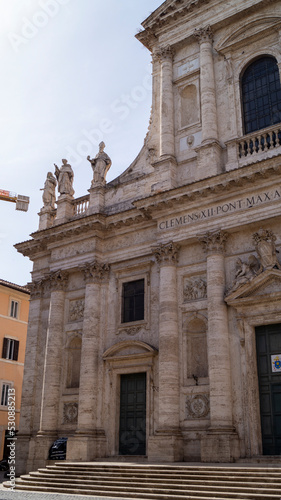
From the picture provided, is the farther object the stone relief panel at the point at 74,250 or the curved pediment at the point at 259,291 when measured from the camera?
the stone relief panel at the point at 74,250

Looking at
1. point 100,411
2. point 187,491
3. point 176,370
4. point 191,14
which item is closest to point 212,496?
point 187,491

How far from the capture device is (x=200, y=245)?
56.4 ft

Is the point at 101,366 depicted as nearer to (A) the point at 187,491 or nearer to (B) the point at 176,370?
(B) the point at 176,370

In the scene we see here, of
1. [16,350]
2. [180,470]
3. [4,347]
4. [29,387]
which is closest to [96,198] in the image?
[29,387]

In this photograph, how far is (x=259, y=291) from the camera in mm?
15297

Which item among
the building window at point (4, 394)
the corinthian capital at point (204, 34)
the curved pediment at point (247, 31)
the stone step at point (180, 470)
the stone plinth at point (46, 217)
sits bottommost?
the stone step at point (180, 470)

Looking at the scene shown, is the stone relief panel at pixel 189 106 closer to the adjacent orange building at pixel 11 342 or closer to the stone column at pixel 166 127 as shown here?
the stone column at pixel 166 127

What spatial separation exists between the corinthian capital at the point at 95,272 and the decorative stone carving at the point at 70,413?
→ 461cm

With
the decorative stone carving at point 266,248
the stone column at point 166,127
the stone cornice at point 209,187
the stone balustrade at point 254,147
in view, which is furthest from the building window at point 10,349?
the decorative stone carving at point 266,248

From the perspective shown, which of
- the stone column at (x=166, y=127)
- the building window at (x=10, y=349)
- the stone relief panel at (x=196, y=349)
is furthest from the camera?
the building window at (x=10, y=349)

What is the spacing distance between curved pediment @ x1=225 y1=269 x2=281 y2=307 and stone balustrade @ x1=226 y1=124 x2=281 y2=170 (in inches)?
159

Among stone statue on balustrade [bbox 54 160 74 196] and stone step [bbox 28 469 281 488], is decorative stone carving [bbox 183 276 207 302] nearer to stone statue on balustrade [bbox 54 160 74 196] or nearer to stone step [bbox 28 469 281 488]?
stone step [bbox 28 469 281 488]

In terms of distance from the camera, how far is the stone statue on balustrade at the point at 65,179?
22172 mm

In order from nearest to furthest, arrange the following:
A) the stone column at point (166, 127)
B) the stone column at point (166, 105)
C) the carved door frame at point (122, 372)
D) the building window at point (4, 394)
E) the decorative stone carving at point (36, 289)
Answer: the carved door frame at point (122, 372), the stone column at point (166, 127), the stone column at point (166, 105), the decorative stone carving at point (36, 289), the building window at point (4, 394)
